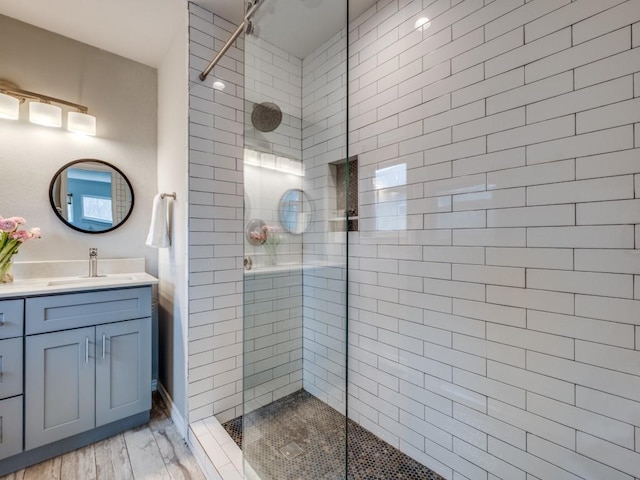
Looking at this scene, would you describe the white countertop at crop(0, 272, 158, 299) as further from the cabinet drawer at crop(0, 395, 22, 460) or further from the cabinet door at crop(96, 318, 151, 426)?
the cabinet drawer at crop(0, 395, 22, 460)

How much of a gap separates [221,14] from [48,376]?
2393 mm

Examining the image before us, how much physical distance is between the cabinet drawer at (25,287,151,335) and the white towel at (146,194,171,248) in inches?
12.5

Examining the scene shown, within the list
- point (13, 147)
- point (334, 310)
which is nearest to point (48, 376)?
point (13, 147)

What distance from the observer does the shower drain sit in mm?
1517

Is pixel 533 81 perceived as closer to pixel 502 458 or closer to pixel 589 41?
pixel 589 41

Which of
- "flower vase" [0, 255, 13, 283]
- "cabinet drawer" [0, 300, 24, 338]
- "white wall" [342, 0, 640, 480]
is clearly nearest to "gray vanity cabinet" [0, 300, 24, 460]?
"cabinet drawer" [0, 300, 24, 338]

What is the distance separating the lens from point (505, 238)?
4.03ft

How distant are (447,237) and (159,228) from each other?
1847 mm

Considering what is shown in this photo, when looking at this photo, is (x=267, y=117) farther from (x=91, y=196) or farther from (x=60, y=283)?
(x=60, y=283)

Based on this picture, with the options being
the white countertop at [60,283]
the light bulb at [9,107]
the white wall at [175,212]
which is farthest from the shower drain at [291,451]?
the light bulb at [9,107]

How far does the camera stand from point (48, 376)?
156cm

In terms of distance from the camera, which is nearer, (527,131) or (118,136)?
(527,131)

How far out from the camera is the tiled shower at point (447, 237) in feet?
3.30

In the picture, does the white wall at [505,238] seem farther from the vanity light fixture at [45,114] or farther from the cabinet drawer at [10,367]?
the vanity light fixture at [45,114]
